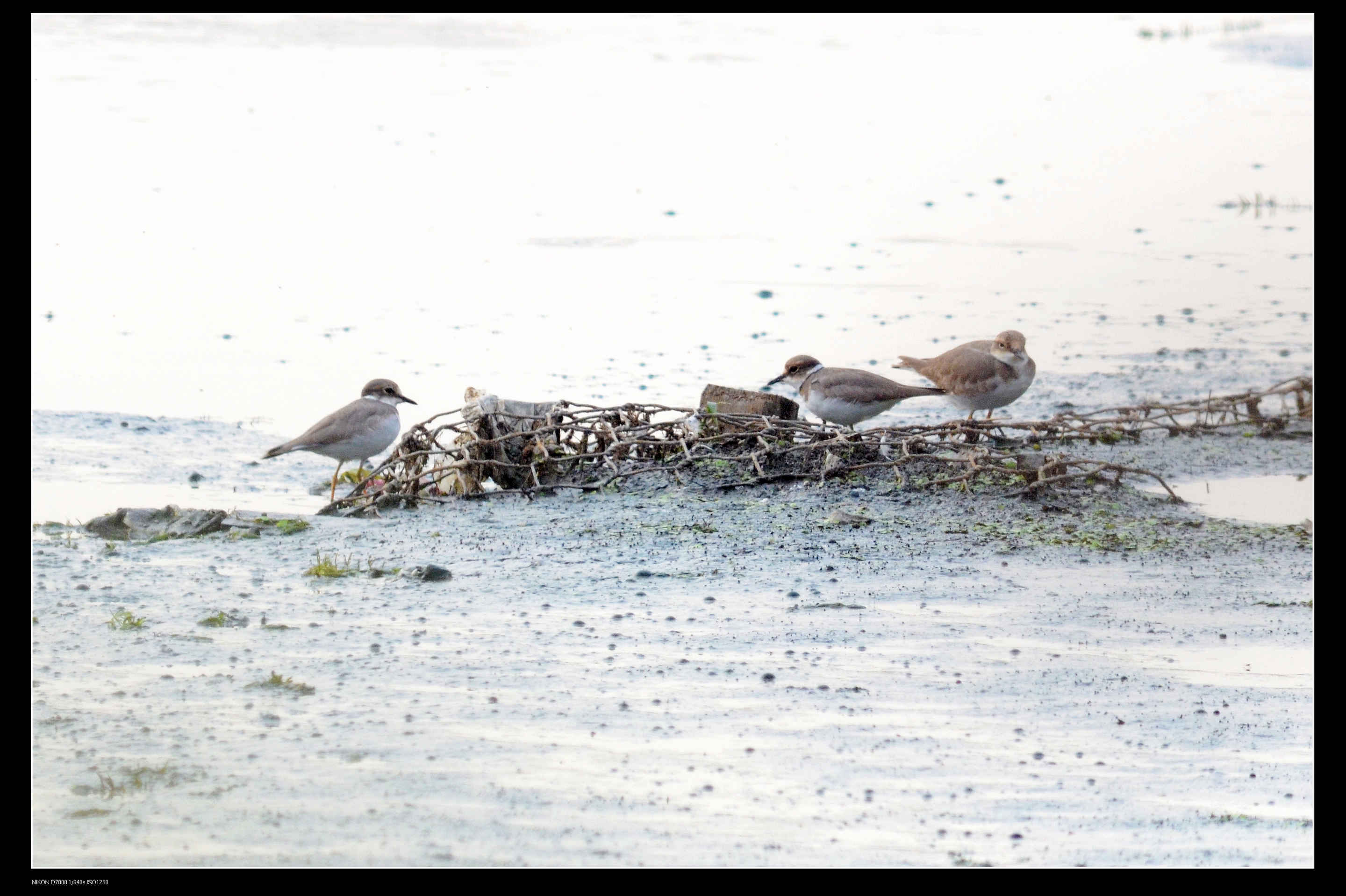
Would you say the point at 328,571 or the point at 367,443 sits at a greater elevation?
the point at 367,443

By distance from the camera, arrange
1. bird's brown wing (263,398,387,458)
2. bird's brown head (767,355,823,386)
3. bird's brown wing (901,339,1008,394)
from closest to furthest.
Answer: bird's brown wing (263,398,387,458), bird's brown head (767,355,823,386), bird's brown wing (901,339,1008,394)

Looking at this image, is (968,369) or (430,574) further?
(968,369)

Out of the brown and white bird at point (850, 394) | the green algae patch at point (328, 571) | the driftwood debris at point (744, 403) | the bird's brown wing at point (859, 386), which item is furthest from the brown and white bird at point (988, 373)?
the green algae patch at point (328, 571)

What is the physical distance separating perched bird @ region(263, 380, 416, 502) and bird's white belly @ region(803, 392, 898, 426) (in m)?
2.70

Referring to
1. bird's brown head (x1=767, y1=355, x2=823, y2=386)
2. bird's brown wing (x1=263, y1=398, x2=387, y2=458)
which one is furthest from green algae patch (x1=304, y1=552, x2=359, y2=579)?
bird's brown head (x1=767, y1=355, x2=823, y2=386)

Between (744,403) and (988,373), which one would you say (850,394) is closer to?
(744,403)

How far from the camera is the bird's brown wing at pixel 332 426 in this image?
7.94 m

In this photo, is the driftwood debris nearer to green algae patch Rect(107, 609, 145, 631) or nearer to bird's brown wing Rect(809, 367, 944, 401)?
bird's brown wing Rect(809, 367, 944, 401)

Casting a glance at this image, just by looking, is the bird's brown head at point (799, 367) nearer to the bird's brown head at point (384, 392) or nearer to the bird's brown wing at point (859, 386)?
the bird's brown wing at point (859, 386)

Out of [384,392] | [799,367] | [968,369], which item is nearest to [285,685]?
[384,392]

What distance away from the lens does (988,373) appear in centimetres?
927

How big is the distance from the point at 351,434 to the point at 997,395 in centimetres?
441

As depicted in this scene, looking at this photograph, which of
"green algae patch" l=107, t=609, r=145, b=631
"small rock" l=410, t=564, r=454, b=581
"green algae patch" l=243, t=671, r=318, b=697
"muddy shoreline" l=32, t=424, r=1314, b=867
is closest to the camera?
"muddy shoreline" l=32, t=424, r=1314, b=867

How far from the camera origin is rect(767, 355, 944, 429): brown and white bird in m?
8.63
